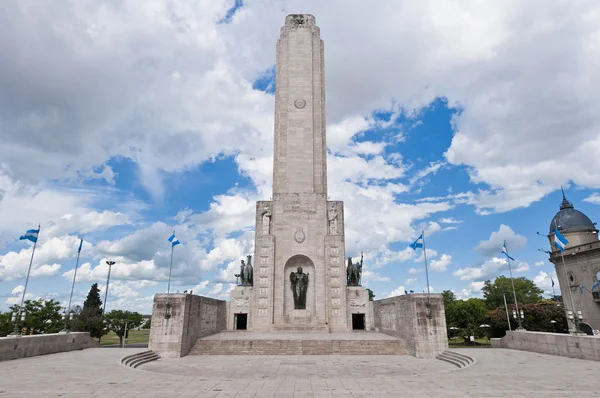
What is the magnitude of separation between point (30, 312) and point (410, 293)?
38.5 metres

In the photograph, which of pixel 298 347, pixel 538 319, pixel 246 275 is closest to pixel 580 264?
pixel 538 319

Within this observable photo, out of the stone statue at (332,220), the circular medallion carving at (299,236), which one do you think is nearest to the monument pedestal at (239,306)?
the circular medallion carving at (299,236)

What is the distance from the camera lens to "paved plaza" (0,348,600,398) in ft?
34.1

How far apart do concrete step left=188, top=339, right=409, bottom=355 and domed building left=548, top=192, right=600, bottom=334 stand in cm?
2343

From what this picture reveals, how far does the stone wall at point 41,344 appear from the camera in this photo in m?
16.1

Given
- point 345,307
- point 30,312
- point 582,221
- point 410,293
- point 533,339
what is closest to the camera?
point 533,339

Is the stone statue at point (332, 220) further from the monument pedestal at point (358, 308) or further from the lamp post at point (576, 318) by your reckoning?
the lamp post at point (576, 318)

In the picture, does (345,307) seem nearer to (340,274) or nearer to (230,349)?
(340,274)

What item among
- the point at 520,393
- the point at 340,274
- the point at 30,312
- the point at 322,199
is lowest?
the point at 520,393

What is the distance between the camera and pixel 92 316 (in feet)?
135

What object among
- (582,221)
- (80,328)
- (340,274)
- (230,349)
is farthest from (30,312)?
(582,221)

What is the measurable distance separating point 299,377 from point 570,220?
4278cm

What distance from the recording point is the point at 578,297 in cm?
3800

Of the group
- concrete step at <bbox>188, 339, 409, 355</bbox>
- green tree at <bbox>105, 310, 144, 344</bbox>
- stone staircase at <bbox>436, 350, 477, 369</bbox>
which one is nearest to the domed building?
stone staircase at <bbox>436, 350, 477, 369</bbox>
